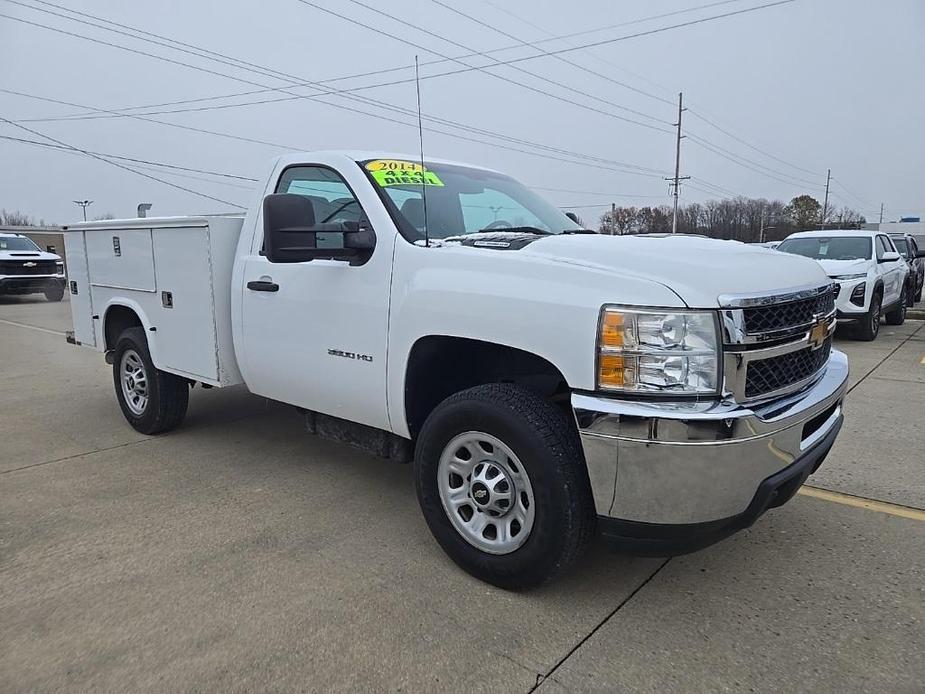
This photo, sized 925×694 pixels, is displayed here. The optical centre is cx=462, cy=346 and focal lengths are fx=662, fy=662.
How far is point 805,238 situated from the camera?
11.8m

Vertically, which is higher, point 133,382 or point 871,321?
point 133,382

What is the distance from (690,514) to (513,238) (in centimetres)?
153

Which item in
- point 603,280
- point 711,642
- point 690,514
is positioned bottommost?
point 711,642

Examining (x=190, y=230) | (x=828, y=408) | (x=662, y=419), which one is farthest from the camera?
(x=190, y=230)

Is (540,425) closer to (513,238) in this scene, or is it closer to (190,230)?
(513,238)

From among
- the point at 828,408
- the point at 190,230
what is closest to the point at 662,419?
the point at 828,408

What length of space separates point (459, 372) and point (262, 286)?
139 cm

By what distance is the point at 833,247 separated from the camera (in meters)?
11.4

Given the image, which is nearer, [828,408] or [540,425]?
[540,425]

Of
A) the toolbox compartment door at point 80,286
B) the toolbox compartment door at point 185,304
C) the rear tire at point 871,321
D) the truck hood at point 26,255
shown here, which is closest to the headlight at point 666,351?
the toolbox compartment door at point 185,304

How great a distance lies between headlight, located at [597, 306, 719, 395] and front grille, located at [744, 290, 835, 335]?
0.22m

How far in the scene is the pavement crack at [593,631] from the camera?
2371 millimetres

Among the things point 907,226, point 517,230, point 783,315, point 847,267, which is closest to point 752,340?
point 783,315

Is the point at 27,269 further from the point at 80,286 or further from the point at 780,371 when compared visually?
the point at 780,371
